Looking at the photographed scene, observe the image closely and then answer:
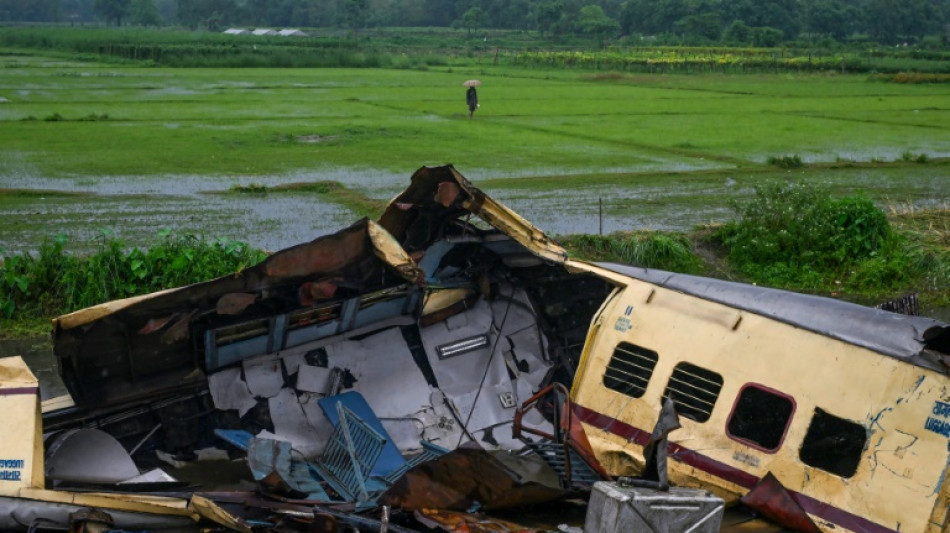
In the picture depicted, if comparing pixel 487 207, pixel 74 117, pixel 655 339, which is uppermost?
pixel 487 207

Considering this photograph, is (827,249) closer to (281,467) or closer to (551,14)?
(281,467)

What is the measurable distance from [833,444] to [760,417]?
0.53 m

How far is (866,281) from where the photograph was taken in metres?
16.0

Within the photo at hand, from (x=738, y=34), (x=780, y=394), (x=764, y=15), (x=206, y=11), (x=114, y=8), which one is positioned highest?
(x=764, y=15)

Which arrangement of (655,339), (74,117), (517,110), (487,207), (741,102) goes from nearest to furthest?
(655,339), (487,207), (74,117), (517,110), (741,102)

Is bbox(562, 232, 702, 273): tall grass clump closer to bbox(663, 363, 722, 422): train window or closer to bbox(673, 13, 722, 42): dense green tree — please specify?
bbox(663, 363, 722, 422): train window

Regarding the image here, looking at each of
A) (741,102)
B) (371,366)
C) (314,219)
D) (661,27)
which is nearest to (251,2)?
(661,27)

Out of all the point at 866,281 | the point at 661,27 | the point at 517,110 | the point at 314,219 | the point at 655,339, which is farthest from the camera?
the point at 661,27

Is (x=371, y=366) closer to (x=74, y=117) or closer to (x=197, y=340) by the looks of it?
(x=197, y=340)

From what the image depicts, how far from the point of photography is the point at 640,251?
16.7 m

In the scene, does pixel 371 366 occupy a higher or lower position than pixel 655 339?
lower

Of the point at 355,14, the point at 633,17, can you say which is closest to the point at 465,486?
the point at 633,17

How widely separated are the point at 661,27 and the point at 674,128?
74.2 metres

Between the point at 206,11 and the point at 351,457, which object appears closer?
the point at 351,457
